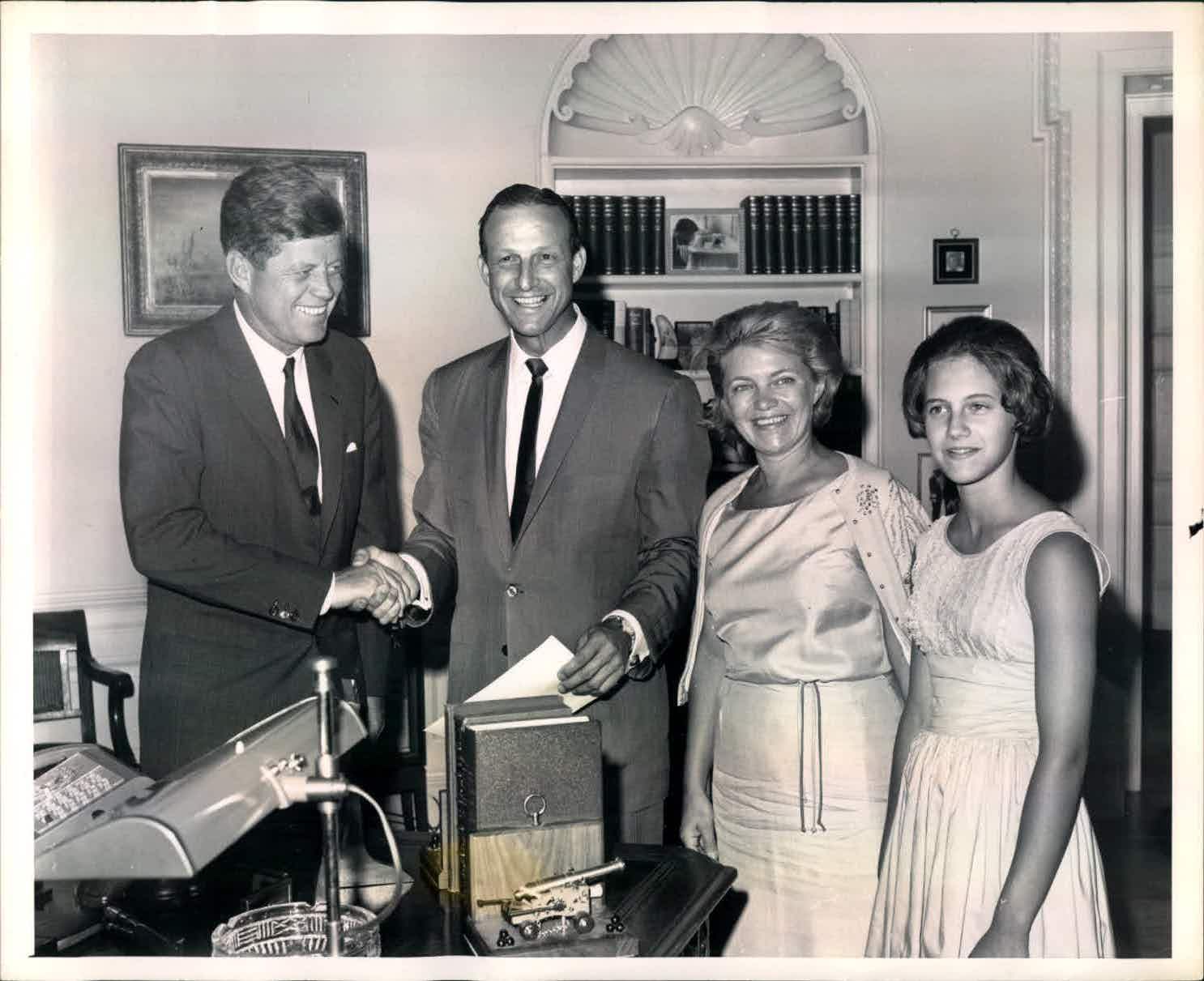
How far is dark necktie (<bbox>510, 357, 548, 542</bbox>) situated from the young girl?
90 cm

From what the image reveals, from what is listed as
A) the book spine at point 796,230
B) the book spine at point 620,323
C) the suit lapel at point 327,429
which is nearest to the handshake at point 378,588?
the suit lapel at point 327,429

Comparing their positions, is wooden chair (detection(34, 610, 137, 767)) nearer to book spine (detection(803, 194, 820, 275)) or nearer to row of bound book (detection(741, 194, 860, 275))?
row of bound book (detection(741, 194, 860, 275))

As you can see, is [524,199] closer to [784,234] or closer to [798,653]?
[798,653]

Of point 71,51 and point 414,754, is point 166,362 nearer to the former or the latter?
point 71,51

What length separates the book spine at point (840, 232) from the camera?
375cm

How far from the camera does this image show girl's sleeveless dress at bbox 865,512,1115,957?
1.99 m

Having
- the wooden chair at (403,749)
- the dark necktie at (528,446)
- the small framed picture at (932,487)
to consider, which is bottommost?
the wooden chair at (403,749)

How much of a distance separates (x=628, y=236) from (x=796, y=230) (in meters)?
0.55

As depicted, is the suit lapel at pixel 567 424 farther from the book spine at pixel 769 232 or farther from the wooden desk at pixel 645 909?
the book spine at pixel 769 232

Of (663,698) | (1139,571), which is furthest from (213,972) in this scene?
(1139,571)

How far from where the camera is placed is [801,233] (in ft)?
12.3

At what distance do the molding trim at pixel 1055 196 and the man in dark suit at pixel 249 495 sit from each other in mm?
1953

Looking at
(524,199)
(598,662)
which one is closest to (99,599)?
(598,662)

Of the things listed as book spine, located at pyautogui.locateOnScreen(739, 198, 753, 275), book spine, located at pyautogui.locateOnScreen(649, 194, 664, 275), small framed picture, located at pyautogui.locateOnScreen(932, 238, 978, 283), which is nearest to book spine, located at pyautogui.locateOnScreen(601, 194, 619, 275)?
book spine, located at pyautogui.locateOnScreen(649, 194, 664, 275)
